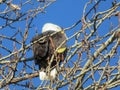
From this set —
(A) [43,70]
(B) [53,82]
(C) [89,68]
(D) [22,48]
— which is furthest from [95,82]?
(A) [43,70]

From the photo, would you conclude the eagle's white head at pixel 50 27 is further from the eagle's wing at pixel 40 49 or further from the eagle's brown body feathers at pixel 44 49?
the eagle's wing at pixel 40 49

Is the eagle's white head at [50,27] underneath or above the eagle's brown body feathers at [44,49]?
above

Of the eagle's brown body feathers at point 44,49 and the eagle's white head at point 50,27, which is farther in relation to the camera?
the eagle's white head at point 50,27

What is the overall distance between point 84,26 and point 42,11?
5.16ft

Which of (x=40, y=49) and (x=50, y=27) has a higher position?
(x=50, y=27)

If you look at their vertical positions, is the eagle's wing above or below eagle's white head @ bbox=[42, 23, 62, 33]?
below

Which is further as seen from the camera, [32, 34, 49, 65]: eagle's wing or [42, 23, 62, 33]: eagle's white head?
[42, 23, 62, 33]: eagle's white head

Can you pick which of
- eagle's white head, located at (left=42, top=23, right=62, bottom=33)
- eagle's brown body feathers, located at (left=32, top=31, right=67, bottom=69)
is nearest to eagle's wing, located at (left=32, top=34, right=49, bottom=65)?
eagle's brown body feathers, located at (left=32, top=31, right=67, bottom=69)

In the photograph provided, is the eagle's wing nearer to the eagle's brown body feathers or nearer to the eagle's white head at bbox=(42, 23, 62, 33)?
the eagle's brown body feathers

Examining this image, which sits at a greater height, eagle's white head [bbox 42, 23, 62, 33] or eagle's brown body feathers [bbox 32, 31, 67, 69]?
eagle's white head [bbox 42, 23, 62, 33]

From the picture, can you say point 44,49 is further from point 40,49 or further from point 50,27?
point 50,27

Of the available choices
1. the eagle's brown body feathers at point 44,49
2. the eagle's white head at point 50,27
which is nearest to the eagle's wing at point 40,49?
the eagle's brown body feathers at point 44,49

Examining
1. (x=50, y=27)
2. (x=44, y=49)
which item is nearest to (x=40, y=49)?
(x=44, y=49)

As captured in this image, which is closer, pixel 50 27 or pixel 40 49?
pixel 40 49
